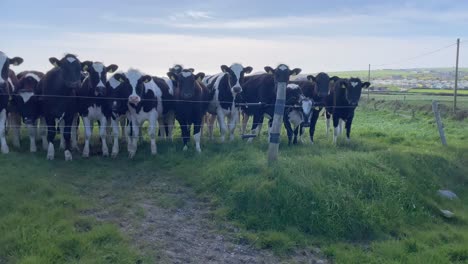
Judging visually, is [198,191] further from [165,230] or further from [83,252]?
[83,252]

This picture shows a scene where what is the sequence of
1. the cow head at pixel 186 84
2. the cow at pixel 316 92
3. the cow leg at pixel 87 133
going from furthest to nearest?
the cow at pixel 316 92 → the cow head at pixel 186 84 → the cow leg at pixel 87 133

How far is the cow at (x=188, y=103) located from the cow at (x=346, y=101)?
14.7 ft

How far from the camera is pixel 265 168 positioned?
8.79m

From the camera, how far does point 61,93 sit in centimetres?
1098

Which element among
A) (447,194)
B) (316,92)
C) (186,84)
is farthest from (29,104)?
(447,194)

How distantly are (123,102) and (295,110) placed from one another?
17.5ft

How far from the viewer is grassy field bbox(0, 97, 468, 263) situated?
6423 mm

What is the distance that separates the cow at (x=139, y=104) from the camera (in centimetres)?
1145

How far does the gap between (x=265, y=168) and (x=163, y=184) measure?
2.20 meters

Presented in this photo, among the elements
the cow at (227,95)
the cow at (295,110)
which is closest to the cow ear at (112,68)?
the cow at (227,95)

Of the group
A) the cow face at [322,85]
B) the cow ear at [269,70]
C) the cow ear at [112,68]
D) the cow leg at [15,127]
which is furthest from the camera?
the cow face at [322,85]

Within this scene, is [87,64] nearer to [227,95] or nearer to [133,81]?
[133,81]

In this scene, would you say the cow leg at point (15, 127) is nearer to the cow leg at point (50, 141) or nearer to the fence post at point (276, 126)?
the cow leg at point (50, 141)

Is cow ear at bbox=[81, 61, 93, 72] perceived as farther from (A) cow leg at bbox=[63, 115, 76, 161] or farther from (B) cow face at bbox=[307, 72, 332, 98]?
(B) cow face at bbox=[307, 72, 332, 98]
